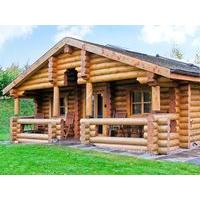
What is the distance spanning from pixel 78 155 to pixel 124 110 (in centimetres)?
514

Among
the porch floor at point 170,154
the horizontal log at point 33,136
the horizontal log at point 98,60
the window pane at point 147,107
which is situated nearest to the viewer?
the porch floor at point 170,154

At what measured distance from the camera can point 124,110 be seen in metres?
17.4

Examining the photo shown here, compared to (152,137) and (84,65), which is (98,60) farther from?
(152,137)


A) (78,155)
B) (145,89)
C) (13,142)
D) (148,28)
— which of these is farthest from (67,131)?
(148,28)

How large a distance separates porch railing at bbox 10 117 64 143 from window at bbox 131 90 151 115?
3100 millimetres

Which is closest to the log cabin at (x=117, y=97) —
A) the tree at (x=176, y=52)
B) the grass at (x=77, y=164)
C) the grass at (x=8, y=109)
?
the grass at (x=77, y=164)

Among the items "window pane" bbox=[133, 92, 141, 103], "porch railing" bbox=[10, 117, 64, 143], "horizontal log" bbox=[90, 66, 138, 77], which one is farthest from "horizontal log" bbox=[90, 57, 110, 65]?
"porch railing" bbox=[10, 117, 64, 143]

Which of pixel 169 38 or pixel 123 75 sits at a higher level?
pixel 169 38

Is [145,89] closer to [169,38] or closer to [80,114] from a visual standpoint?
[80,114]

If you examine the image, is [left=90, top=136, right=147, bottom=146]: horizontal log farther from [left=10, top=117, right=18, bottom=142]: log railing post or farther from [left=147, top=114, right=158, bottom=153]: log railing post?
[left=10, top=117, right=18, bottom=142]: log railing post

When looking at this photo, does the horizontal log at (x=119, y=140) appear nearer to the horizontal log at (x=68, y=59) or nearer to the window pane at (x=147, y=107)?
the window pane at (x=147, y=107)

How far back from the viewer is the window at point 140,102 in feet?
53.8

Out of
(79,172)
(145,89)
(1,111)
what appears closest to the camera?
(79,172)

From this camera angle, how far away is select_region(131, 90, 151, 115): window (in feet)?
53.8
